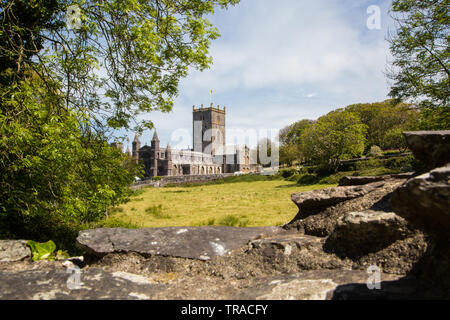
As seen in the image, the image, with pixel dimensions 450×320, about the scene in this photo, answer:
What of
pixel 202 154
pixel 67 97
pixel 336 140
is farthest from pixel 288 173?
pixel 202 154

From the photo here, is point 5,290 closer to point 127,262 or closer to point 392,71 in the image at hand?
point 127,262

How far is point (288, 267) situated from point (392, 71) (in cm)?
1557

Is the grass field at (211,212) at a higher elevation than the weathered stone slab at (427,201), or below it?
below

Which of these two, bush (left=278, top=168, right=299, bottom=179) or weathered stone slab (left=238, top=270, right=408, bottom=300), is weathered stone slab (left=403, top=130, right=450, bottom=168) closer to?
weathered stone slab (left=238, top=270, right=408, bottom=300)

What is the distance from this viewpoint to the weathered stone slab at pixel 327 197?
390 cm

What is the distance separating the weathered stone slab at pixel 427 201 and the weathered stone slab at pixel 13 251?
4.35 metres

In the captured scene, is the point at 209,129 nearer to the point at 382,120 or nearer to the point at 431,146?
the point at 382,120

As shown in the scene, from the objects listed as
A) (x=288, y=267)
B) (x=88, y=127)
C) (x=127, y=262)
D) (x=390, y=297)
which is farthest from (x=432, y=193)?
(x=88, y=127)

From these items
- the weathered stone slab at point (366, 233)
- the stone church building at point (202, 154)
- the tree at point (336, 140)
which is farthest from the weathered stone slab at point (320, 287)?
the stone church building at point (202, 154)

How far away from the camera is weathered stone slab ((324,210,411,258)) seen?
2.56m

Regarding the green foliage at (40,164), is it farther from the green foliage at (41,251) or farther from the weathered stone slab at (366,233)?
the weathered stone slab at (366,233)

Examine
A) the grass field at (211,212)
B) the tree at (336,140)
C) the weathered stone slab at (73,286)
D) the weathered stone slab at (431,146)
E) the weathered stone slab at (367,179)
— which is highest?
the tree at (336,140)

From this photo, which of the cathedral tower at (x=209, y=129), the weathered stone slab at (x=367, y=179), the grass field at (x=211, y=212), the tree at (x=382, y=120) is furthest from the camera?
the cathedral tower at (x=209, y=129)
